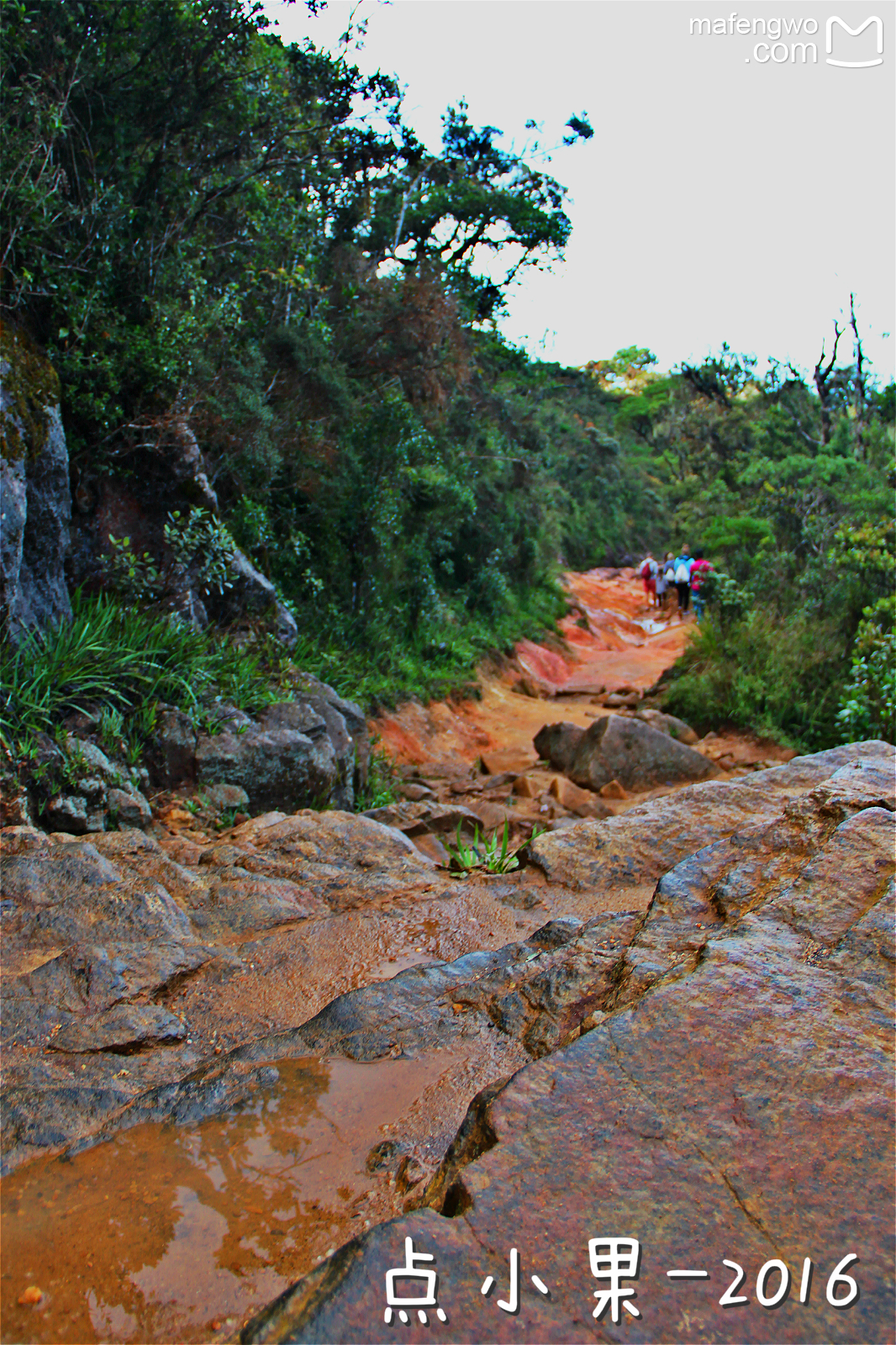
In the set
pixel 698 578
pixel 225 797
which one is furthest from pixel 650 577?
pixel 225 797

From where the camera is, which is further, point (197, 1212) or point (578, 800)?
point (578, 800)

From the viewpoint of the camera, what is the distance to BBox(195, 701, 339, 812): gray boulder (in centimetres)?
602

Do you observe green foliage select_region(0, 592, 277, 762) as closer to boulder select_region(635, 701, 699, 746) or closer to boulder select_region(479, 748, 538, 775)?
boulder select_region(479, 748, 538, 775)

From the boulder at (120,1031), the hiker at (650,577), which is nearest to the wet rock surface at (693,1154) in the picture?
the boulder at (120,1031)

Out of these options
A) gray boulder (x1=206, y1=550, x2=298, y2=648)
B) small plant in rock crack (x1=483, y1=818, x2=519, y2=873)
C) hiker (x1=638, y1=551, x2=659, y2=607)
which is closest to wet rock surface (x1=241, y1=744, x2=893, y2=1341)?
small plant in rock crack (x1=483, y1=818, x2=519, y2=873)

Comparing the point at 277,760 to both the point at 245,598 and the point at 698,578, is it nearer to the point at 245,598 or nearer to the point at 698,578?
the point at 245,598

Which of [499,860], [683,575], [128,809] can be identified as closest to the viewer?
[499,860]

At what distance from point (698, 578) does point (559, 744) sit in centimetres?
750

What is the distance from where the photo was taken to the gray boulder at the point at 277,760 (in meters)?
6.02

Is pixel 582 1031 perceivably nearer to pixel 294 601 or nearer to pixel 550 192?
pixel 294 601

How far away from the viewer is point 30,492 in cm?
590

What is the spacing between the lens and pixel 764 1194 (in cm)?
146

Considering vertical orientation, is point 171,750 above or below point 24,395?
below

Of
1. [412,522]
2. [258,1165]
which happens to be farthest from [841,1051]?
[412,522]
